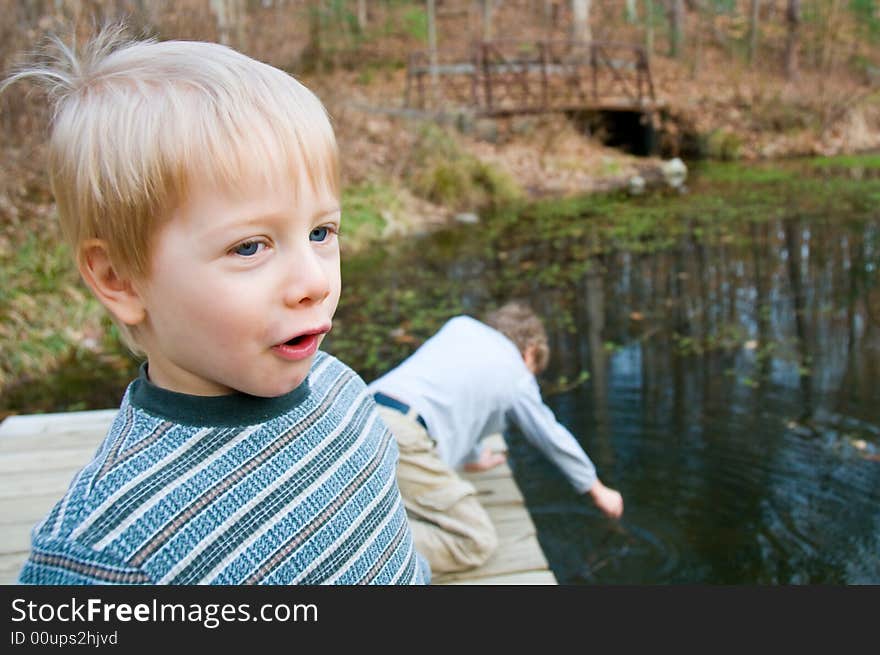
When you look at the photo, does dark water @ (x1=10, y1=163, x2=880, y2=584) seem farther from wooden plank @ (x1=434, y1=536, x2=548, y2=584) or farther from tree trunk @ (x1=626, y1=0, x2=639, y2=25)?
tree trunk @ (x1=626, y1=0, x2=639, y2=25)

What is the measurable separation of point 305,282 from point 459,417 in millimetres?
2086

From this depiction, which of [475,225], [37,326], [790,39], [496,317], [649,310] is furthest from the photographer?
[790,39]

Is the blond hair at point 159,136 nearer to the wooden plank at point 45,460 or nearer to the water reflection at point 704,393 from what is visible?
the wooden plank at point 45,460

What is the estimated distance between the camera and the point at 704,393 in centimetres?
523

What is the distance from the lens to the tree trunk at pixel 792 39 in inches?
858

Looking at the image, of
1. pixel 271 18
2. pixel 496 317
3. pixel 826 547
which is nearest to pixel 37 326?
pixel 496 317

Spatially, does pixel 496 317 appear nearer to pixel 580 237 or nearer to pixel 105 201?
pixel 105 201

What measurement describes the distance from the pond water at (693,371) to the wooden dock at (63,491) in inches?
27.5

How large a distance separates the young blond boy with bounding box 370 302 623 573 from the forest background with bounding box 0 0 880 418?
4.62 ft

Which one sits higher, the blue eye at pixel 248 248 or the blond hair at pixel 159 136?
the blond hair at pixel 159 136

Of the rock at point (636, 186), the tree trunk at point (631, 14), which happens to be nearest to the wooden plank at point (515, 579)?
the rock at point (636, 186)

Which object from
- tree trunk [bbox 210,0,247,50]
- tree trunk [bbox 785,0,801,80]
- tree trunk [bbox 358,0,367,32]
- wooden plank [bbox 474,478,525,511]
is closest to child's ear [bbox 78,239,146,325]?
wooden plank [bbox 474,478,525,511]

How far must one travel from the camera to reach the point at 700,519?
3924 millimetres

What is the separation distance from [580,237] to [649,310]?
3.47 metres
